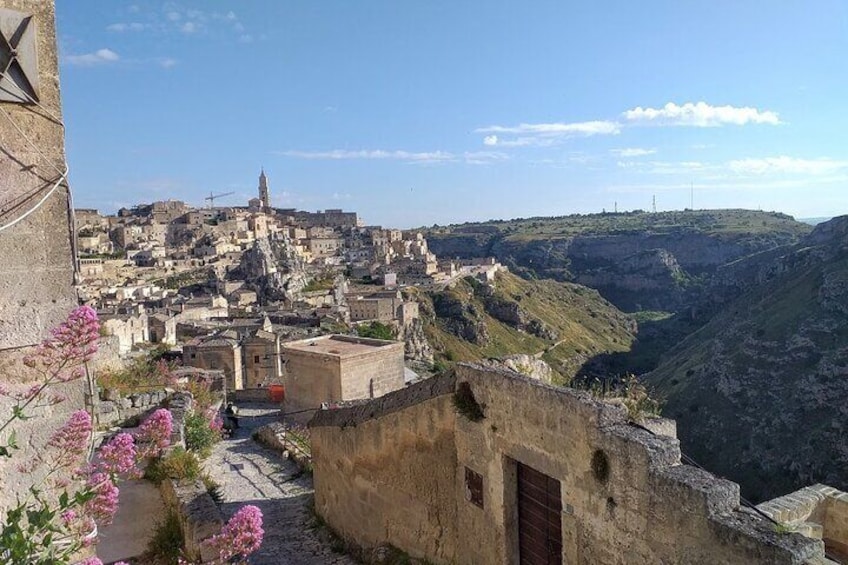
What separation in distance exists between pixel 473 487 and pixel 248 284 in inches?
2876

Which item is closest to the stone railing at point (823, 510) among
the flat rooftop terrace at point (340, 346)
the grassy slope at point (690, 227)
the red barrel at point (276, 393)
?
the flat rooftop terrace at point (340, 346)

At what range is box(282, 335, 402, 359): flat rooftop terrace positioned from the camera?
52.3ft

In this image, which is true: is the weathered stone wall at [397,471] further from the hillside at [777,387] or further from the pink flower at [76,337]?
the hillside at [777,387]

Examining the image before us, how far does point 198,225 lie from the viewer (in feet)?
352

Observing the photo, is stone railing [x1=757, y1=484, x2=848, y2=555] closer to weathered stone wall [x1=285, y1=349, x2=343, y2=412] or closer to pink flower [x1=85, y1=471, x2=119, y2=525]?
pink flower [x1=85, y1=471, x2=119, y2=525]

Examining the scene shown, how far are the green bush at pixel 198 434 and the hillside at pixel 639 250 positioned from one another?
125 metres

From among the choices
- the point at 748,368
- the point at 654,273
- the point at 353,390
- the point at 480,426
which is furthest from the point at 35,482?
the point at 654,273

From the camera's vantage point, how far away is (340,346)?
17.1m

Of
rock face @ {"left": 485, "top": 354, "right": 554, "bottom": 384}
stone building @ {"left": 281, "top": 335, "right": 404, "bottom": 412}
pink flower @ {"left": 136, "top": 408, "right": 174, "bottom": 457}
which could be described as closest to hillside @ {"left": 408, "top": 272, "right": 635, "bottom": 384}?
stone building @ {"left": 281, "top": 335, "right": 404, "bottom": 412}

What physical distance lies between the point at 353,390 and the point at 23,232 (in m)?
11.7

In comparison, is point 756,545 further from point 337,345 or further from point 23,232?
point 337,345

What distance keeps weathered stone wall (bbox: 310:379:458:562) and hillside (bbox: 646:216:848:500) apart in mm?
35440

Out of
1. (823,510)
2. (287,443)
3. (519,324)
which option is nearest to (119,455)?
(823,510)

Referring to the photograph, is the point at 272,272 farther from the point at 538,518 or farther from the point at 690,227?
the point at 690,227
